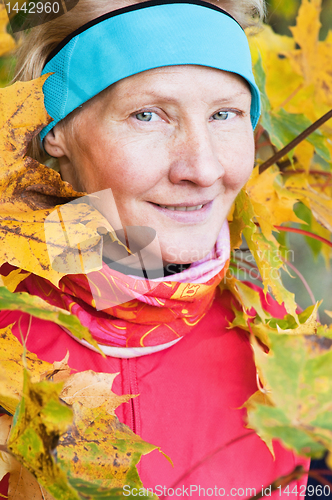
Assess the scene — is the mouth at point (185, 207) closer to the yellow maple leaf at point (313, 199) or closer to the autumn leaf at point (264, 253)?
the autumn leaf at point (264, 253)

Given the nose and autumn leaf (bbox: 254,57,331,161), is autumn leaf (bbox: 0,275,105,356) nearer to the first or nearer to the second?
the nose

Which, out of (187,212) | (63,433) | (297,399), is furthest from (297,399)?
(187,212)

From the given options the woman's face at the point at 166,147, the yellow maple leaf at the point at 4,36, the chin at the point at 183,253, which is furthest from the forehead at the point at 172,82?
the yellow maple leaf at the point at 4,36

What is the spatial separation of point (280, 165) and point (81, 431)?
0.99 m

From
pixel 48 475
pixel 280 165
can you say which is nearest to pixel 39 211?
pixel 48 475

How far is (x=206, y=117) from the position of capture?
778mm

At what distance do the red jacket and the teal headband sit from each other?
45 centimetres

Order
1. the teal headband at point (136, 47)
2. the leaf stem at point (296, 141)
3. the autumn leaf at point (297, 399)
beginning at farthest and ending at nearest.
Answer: the leaf stem at point (296, 141), the teal headband at point (136, 47), the autumn leaf at point (297, 399)

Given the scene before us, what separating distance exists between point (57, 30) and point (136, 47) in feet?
0.65

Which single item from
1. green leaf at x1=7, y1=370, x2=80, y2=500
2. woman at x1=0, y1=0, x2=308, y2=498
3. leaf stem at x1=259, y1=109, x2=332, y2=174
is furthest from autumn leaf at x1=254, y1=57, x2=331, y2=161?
green leaf at x1=7, y1=370, x2=80, y2=500

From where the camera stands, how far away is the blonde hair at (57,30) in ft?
2.56

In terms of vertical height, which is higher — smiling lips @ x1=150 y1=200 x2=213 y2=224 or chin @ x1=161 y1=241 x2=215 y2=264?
smiling lips @ x1=150 y1=200 x2=213 y2=224

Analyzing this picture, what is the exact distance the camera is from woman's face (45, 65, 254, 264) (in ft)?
2.46

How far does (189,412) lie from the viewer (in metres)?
0.83
